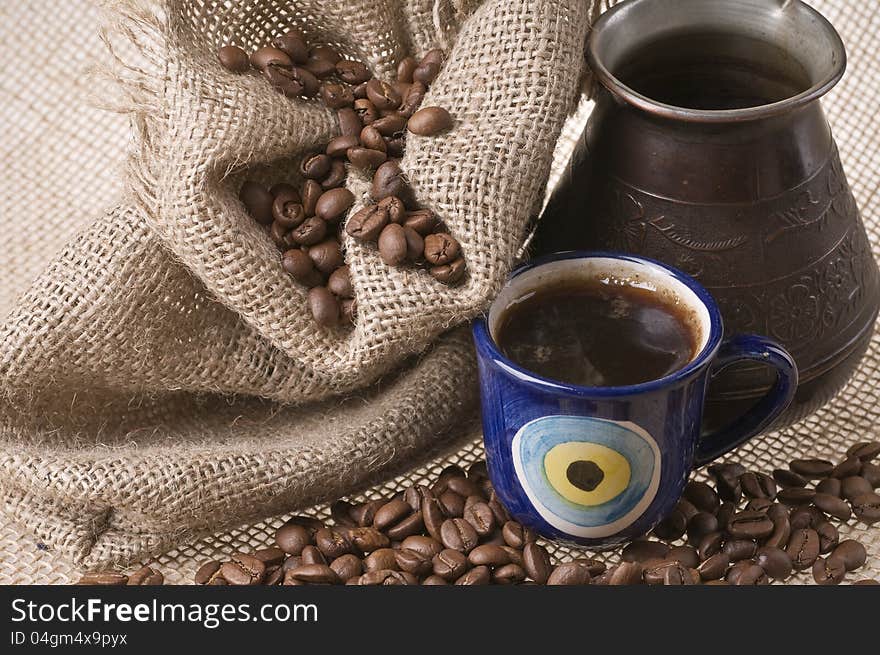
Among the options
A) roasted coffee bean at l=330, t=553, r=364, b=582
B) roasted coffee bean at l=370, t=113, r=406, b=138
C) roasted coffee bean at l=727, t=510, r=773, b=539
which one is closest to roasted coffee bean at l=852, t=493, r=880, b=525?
roasted coffee bean at l=727, t=510, r=773, b=539

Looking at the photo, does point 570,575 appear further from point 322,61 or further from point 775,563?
point 322,61

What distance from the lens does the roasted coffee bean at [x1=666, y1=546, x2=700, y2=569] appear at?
1.39 meters

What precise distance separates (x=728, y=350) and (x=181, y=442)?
645 millimetres

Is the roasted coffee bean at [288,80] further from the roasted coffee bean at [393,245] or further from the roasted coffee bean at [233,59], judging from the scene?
the roasted coffee bean at [393,245]

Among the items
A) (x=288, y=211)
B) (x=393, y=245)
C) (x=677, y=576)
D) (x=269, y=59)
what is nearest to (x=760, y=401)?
(x=677, y=576)

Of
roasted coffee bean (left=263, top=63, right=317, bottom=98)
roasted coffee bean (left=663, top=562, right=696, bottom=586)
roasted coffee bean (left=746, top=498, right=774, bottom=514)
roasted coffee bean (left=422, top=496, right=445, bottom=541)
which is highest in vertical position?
roasted coffee bean (left=263, top=63, right=317, bottom=98)

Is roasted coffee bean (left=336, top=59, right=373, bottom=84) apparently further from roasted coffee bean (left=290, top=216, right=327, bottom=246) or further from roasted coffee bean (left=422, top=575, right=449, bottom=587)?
roasted coffee bean (left=422, top=575, right=449, bottom=587)

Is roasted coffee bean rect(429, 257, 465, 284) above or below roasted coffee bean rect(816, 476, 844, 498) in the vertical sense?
above

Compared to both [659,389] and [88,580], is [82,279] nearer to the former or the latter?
[88,580]

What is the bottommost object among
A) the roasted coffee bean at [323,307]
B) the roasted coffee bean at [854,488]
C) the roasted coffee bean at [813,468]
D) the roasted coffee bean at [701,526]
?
the roasted coffee bean at [854,488]

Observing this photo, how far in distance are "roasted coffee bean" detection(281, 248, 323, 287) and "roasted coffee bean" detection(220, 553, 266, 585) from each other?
31 centimetres

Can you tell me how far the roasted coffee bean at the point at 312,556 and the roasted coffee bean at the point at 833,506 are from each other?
1.88 feet

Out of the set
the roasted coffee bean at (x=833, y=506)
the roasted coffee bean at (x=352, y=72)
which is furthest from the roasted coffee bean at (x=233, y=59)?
the roasted coffee bean at (x=833, y=506)

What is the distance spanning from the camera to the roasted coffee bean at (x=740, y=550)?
1.41 meters
